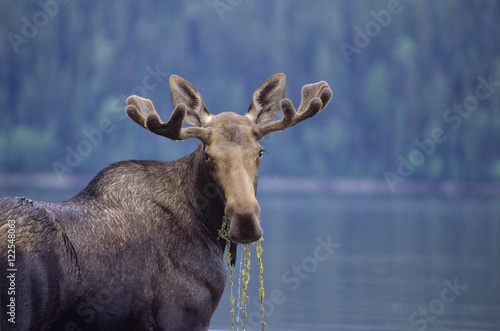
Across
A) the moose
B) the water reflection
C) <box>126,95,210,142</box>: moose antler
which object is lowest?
the water reflection

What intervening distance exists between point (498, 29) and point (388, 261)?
2328 inches


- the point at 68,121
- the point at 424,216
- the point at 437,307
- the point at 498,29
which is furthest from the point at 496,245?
the point at 498,29

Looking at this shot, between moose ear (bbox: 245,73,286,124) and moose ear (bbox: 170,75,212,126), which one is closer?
moose ear (bbox: 170,75,212,126)

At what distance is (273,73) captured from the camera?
72062mm

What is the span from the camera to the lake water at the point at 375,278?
1286 cm

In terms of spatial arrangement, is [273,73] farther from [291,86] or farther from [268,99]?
[268,99]

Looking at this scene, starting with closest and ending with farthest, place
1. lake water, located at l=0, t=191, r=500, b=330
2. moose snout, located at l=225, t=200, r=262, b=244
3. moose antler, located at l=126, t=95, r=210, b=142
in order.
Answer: moose snout, located at l=225, t=200, r=262, b=244
moose antler, located at l=126, t=95, r=210, b=142
lake water, located at l=0, t=191, r=500, b=330

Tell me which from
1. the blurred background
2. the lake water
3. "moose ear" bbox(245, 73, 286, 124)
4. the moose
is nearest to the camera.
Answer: the moose

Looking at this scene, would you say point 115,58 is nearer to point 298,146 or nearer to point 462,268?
point 298,146

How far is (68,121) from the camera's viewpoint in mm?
67062

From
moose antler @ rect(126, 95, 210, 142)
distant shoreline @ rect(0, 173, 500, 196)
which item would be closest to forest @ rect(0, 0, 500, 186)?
distant shoreline @ rect(0, 173, 500, 196)

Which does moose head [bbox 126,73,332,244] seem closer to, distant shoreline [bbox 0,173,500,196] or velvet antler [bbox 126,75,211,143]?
velvet antler [bbox 126,75,211,143]

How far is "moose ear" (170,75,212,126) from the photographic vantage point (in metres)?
6.52

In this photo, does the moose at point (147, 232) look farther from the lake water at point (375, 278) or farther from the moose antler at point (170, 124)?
the lake water at point (375, 278)
